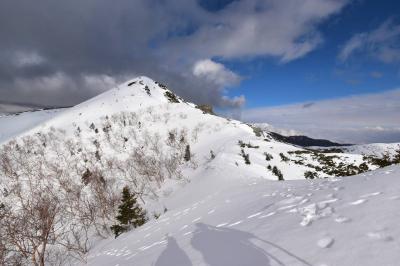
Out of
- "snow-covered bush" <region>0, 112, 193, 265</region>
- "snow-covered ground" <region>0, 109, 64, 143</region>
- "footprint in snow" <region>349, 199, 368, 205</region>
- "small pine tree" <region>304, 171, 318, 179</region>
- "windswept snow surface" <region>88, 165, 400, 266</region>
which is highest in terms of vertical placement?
"snow-covered ground" <region>0, 109, 64, 143</region>

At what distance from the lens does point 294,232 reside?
27.8ft

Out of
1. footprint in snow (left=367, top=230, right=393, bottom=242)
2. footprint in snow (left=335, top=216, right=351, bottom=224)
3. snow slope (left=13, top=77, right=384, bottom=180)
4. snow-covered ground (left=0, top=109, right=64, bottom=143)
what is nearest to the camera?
footprint in snow (left=367, top=230, right=393, bottom=242)

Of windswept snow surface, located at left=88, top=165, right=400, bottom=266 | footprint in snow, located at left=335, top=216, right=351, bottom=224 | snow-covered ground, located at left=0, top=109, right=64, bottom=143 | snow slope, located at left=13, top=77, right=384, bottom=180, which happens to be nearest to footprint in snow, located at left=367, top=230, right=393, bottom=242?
windswept snow surface, located at left=88, top=165, right=400, bottom=266

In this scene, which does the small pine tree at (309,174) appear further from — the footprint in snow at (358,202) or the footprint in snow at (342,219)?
the footprint in snow at (342,219)

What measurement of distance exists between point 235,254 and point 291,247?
1.83 meters

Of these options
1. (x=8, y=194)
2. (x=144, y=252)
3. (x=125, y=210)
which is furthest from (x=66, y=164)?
(x=144, y=252)

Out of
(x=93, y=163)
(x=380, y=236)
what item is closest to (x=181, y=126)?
(x=93, y=163)

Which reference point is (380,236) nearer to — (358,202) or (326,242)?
(326,242)

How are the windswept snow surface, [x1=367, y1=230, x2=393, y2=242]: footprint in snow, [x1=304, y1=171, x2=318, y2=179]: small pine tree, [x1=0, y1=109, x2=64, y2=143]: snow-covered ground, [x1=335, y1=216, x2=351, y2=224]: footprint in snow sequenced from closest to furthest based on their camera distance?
[x1=367, y1=230, x2=393, y2=242]: footprint in snow, the windswept snow surface, [x1=335, y1=216, x2=351, y2=224]: footprint in snow, [x1=304, y1=171, x2=318, y2=179]: small pine tree, [x1=0, y1=109, x2=64, y2=143]: snow-covered ground

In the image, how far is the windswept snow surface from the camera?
663 cm

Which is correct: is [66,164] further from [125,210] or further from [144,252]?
[144,252]

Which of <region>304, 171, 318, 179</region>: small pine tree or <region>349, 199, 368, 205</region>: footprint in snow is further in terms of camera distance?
<region>304, 171, 318, 179</region>: small pine tree

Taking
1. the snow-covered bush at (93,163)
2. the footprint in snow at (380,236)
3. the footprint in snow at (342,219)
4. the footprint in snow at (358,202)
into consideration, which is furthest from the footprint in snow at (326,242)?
the snow-covered bush at (93,163)

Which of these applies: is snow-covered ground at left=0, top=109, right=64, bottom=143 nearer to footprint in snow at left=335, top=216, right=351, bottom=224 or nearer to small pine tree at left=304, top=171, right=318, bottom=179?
small pine tree at left=304, top=171, right=318, bottom=179
